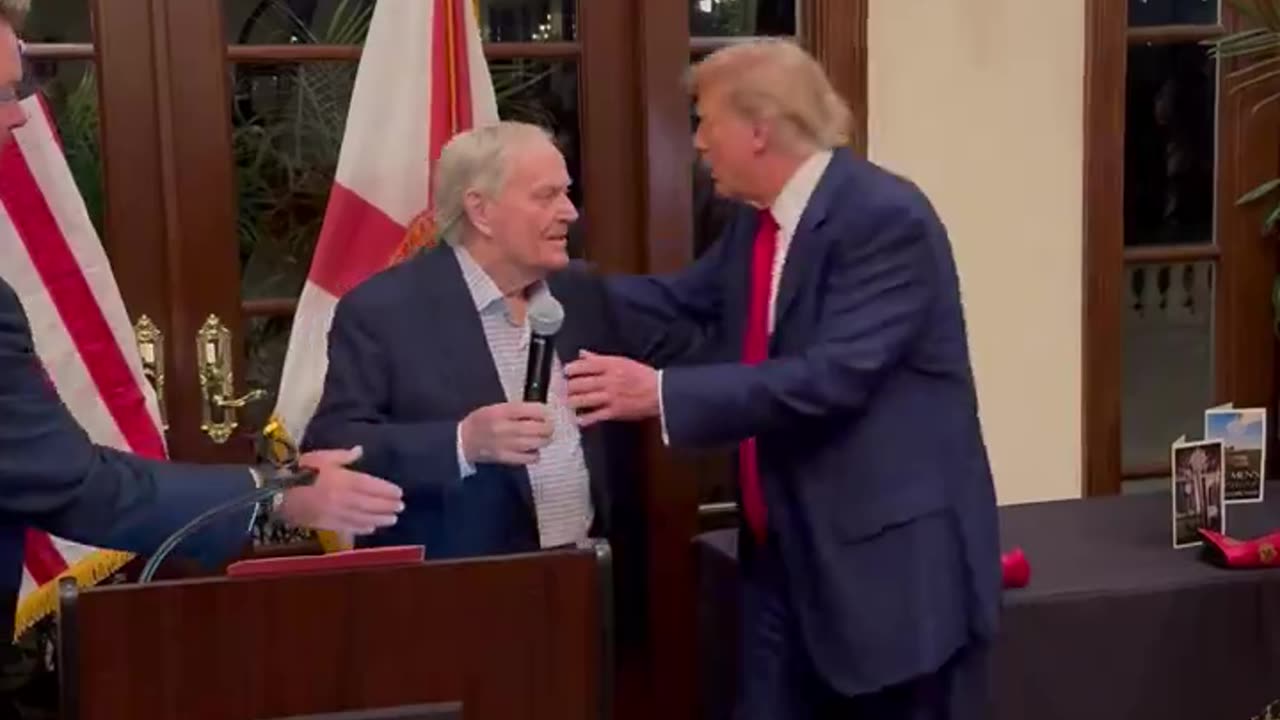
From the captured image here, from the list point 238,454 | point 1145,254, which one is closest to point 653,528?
point 238,454

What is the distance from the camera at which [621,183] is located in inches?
128

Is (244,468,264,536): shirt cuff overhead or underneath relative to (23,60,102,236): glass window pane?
underneath

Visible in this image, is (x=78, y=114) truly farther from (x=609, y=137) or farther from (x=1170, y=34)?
(x=1170, y=34)

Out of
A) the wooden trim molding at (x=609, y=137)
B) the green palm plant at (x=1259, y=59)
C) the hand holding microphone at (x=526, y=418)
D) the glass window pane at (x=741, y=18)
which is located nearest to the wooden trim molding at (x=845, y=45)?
the glass window pane at (x=741, y=18)

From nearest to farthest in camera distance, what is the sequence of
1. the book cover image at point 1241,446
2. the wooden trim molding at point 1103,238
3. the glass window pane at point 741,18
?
the book cover image at point 1241,446 < the glass window pane at point 741,18 < the wooden trim molding at point 1103,238

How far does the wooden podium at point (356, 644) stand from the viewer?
5.24 feet

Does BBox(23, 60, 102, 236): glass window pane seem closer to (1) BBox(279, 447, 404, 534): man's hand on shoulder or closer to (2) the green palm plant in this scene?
(1) BBox(279, 447, 404, 534): man's hand on shoulder

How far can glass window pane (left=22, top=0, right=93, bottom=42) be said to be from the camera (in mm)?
2936

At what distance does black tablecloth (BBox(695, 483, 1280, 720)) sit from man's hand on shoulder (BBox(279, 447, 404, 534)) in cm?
111

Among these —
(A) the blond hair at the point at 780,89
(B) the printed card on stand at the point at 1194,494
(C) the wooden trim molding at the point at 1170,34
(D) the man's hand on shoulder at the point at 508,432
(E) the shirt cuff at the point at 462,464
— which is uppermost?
(C) the wooden trim molding at the point at 1170,34

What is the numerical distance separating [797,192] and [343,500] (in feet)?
2.97

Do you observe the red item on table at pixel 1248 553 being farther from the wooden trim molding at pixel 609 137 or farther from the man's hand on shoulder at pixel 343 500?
the man's hand on shoulder at pixel 343 500

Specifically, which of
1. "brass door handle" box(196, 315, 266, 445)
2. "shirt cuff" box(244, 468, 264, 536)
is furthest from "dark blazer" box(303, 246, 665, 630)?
"brass door handle" box(196, 315, 266, 445)

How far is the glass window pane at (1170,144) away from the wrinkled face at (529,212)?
1588 millimetres
